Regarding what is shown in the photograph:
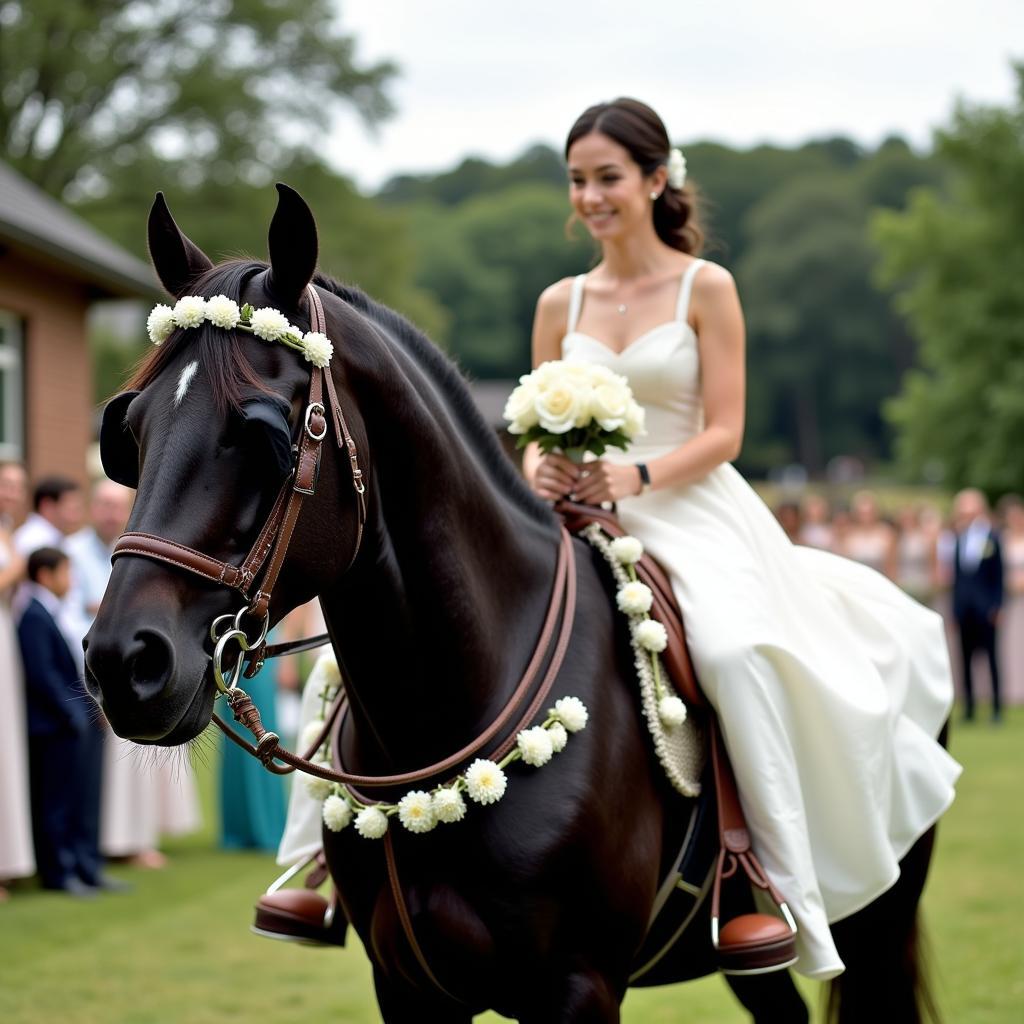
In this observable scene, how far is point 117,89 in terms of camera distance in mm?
34094

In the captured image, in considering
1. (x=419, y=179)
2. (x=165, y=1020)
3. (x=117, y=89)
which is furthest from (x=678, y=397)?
(x=419, y=179)

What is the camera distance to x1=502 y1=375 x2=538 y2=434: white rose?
3.79 metres

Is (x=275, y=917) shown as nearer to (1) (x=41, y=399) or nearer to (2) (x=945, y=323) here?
(1) (x=41, y=399)

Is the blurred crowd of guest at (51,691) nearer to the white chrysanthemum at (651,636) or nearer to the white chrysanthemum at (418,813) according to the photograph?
the white chrysanthemum at (651,636)

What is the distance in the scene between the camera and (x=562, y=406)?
3.70 metres

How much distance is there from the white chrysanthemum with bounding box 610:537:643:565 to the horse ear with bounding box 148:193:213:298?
4.49 feet

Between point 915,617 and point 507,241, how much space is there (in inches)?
3820

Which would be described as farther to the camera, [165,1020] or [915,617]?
[165,1020]

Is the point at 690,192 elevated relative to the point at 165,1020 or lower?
elevated

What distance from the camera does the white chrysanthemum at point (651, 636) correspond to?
11.0ft

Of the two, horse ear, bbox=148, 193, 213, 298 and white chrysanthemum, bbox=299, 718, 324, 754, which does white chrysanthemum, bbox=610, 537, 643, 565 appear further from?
horse ear, bbox=148, 193, 213, 298

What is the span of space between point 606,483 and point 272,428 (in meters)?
1.53

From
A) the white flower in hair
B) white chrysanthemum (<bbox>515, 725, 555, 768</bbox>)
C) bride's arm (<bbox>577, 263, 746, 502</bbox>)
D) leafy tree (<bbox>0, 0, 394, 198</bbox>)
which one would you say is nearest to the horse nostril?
white chrysanthemum (<bbox>515, 725, 555, 768</bbox>)

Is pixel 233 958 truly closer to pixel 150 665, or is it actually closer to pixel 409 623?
pixel 409 623
